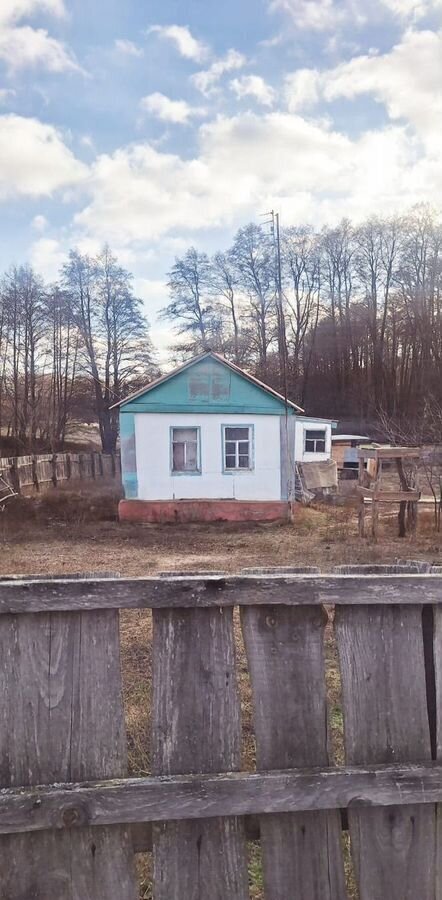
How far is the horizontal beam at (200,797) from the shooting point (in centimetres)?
150

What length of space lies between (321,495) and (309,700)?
673 inches

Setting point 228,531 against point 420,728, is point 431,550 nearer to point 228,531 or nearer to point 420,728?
point 228,531

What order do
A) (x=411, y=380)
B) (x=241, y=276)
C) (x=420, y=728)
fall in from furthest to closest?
(x=241, y=276) → (x=411, y=380) → (x=420, y=728)

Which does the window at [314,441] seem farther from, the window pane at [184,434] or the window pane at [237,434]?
the window pane at [184,434]

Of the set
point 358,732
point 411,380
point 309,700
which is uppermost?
point 411,380

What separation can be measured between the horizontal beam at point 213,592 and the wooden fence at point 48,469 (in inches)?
675

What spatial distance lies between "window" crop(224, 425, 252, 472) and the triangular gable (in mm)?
592

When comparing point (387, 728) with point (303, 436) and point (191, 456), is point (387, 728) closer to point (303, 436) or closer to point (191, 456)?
point (191, 456)

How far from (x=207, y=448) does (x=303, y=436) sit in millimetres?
6872

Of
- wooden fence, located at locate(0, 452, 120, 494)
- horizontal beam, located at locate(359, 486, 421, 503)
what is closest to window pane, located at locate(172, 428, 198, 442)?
horizontal beam, located at locate(359, 486, 421, 503)

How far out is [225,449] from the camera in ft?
47.8

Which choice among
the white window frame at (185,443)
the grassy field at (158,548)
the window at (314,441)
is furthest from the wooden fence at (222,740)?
the window at (314,441)

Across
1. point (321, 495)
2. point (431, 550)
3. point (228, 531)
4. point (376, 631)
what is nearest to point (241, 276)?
point (321, 495)

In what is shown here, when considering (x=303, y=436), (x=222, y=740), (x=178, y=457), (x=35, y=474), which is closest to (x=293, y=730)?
(x=222, y=740)
